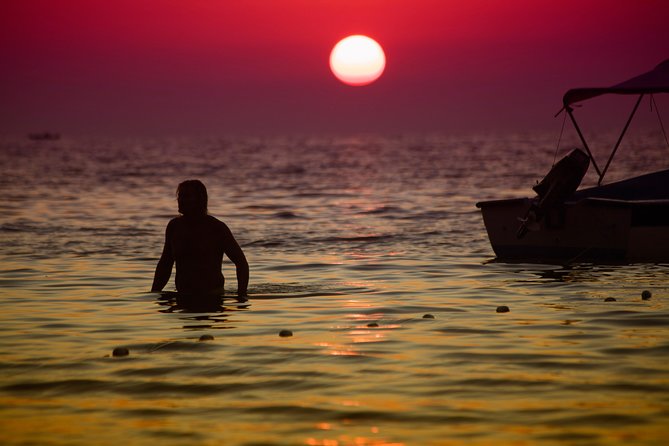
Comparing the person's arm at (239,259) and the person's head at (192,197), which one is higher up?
the person's head at (192,197)

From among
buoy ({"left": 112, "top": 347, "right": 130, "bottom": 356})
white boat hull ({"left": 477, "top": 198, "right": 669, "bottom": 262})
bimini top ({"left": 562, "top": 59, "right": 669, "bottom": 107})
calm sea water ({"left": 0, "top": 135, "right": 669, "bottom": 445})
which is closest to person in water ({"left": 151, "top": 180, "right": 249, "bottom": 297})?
calm sea water ({"left": 0, "top": 135, "right": 669, "bottom": 445})

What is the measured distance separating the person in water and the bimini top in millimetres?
8971

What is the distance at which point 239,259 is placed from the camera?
41.5ft

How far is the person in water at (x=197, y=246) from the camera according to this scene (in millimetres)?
12320

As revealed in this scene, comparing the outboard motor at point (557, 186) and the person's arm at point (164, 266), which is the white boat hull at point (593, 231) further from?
the person's arm at point (164, 266)

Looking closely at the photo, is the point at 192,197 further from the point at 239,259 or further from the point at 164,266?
the point at 164,266

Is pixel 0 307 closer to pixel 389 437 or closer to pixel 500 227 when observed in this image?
pixel 389 437

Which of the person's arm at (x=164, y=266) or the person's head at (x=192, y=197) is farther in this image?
the person's arm at (x=164, y=266)

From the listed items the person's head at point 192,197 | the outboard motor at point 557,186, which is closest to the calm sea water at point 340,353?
the outboard motor at point 557,186

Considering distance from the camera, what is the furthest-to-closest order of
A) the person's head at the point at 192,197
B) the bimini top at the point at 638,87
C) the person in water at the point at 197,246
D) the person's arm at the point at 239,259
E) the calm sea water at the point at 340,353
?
the bimini top at the point at 638,87 < the person's arm at the point at 239,259 < the person in water at the point at 197,246 < the person's head at the point at 192,197 < the calm sea water at the point at 340,353

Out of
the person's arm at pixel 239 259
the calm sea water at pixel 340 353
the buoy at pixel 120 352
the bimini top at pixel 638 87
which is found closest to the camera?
the calm sea water at pixel 340 353

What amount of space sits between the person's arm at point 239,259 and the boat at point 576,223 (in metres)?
6.20

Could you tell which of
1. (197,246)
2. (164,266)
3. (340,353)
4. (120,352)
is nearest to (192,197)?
(197,246)

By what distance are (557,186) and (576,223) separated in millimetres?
821
